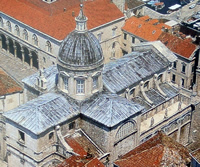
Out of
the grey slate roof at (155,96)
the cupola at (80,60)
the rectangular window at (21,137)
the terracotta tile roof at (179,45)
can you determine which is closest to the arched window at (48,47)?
the terracotta tile roof at (179,45)

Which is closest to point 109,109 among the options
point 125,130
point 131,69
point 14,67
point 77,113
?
point 125,130

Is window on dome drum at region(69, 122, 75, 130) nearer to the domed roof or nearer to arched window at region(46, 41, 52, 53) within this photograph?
the domed roof

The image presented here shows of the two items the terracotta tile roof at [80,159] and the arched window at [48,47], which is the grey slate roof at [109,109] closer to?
the terracotta tile roof at [80,159]

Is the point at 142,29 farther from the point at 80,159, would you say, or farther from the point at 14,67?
the point at 80,159

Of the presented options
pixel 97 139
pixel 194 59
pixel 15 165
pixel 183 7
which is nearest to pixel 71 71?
pixel 97 139

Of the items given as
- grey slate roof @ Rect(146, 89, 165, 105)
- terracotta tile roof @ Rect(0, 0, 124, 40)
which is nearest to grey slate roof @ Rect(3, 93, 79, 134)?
grey slate roof @ Rect(146, 89, 165, 105)

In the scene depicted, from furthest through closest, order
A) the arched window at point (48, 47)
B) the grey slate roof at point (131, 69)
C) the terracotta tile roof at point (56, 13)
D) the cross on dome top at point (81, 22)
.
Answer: the arched window at point (48, 47) → the terracotta tile roof at point (56, 13) → the grey slate roof at point (131, 69) → the cross on dome top at point (81, 22)
